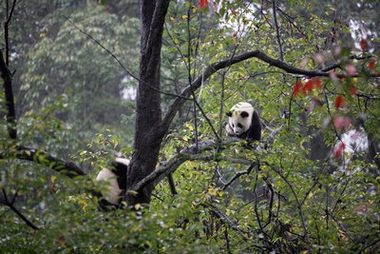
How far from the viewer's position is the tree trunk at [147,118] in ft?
17.2

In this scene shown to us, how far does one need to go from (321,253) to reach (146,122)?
2089mm

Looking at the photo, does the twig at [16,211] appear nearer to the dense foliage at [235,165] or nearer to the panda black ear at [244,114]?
the dense foliage at [235,165]

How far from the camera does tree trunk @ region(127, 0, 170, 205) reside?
5.24 metres

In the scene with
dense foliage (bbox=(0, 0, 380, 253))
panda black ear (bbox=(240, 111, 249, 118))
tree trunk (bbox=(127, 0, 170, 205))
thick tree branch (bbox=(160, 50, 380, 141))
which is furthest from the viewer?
panda black ear (bbox=(240, 111, 249, 118))

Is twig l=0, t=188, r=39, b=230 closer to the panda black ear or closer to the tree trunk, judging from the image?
the tree trunk

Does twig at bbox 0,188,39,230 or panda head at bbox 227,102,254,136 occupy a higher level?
panda head at bbox 227,102,254,136

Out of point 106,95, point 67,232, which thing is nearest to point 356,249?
point 67,232

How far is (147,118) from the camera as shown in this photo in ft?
17.9

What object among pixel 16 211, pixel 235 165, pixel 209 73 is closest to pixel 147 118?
pixel 209 73

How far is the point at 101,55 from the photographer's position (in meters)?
17.7

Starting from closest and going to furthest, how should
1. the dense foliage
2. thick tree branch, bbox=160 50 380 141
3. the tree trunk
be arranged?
1. the dense foliage
2. thick tree branch, bbox=160 50 380 141
3. the tree trunk

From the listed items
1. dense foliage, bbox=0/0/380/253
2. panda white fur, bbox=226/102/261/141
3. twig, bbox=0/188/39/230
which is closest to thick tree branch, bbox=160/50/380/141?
dense foliage, bbox=0/0/380/253

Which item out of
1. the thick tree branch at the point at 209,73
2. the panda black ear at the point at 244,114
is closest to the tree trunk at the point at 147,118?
the thick tree branch at the point at 209,73

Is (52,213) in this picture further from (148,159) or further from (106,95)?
(106,95)
